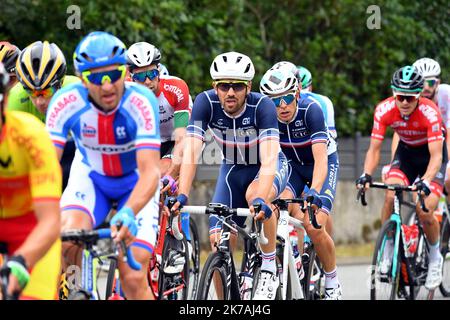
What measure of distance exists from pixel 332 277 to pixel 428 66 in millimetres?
4124

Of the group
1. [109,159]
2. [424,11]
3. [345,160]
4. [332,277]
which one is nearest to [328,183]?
[332,277]

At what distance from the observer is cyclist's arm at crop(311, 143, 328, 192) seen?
959 centimetres

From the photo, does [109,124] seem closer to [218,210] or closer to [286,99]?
[218,210]

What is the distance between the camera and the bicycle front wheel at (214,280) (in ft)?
25.8

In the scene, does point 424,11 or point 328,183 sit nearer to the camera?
point 328,183

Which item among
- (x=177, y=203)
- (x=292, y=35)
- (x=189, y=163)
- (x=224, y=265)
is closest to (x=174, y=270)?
(x=189, y=163)

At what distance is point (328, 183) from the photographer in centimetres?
1041

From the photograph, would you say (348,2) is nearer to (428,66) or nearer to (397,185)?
(428,66)

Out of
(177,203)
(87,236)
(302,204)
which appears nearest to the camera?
(87,236)

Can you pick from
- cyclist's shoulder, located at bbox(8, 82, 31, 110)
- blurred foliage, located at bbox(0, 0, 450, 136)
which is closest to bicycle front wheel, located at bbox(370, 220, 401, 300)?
cyclist's shoulder, located at bbox(8, 82, 31, 110)

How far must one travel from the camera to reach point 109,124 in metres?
7.07

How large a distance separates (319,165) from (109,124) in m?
3.09

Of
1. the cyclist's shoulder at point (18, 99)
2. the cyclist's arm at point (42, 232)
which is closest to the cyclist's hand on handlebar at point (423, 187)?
the cyclist's shoulder at point (18, 99)

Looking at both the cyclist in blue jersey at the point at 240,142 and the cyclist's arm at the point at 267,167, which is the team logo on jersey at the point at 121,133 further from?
the cyclist's arm at the point at 267,167
